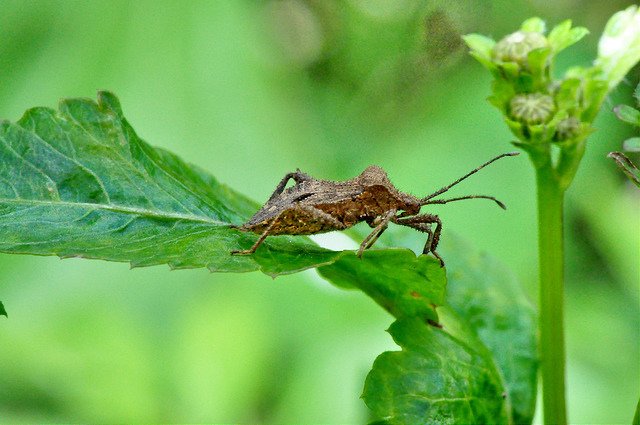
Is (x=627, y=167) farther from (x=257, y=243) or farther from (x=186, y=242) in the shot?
(x=186, y=242)

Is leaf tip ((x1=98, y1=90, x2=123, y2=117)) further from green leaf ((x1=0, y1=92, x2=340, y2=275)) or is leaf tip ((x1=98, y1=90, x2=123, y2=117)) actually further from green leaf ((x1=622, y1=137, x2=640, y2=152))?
green leaf ((x1=622, y1=137, x2=640, y2=152))

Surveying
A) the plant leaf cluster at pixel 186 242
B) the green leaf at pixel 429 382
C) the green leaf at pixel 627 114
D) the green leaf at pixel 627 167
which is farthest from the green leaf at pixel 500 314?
the green leaf at pixel 627 114

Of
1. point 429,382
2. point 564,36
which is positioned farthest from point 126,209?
point 564,36

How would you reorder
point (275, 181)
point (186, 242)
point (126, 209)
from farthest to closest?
point (275, 181)
point (126, 209)
point (186, 242)

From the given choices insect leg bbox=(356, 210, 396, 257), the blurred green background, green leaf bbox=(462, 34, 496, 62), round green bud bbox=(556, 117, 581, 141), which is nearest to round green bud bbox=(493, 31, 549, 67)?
green leaf bbox=(462, 34, 496, 62)

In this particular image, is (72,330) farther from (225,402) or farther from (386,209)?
(386,209)

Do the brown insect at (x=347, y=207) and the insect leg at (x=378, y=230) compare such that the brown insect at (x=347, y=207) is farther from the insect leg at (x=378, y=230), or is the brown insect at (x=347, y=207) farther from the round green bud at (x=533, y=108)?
the round green bud at (x=533, y=108)
